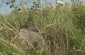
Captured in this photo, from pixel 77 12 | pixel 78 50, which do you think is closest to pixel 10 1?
pixel 77 12

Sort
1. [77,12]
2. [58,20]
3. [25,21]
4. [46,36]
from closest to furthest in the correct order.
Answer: [46,36] → [58,20] → [77,12] → [25,21]

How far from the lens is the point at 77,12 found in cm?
586

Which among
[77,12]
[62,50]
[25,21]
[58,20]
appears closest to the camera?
[62,50]

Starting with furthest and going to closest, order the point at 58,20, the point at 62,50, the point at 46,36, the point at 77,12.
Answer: the point at 77,12
the point at 58,20
the point at 46,36
the point at 62,50

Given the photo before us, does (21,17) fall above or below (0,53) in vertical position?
below

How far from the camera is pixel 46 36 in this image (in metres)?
4.44

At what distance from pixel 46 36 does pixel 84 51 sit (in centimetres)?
63

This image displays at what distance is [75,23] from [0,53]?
2259mm

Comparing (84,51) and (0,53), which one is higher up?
(0,53)

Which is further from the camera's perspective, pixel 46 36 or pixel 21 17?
pixel 21 17

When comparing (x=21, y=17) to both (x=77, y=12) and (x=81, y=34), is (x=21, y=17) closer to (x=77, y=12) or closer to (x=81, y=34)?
(x=77, y=12)

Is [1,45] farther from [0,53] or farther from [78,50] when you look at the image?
[78,50]

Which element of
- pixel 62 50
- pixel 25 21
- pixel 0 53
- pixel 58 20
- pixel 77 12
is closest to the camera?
pixel 0 53

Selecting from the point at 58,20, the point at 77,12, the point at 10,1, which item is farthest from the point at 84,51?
the point at 10,1
